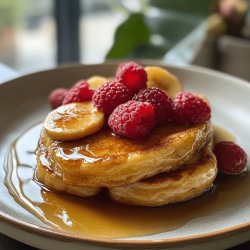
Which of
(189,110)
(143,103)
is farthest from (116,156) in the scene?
(189,110)

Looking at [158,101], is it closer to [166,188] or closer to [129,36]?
[166,188]

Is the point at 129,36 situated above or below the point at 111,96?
below

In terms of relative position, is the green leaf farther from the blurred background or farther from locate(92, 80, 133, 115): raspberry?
locate(92, 80, 133, 115): raspberry

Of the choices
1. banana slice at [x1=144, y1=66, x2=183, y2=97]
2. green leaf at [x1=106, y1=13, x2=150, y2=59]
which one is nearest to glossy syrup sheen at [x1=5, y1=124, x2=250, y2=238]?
banana slice at [x1=144, y1=66, x2=183, y2=97]

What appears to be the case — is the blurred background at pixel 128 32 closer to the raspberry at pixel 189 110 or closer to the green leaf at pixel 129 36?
the green leaf at pixel 129 36

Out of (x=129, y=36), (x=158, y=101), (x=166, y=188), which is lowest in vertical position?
(x=129, y=36)

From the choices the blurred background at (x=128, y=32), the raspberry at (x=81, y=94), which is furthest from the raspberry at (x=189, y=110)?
the blurred background at (x=128, y=32)
